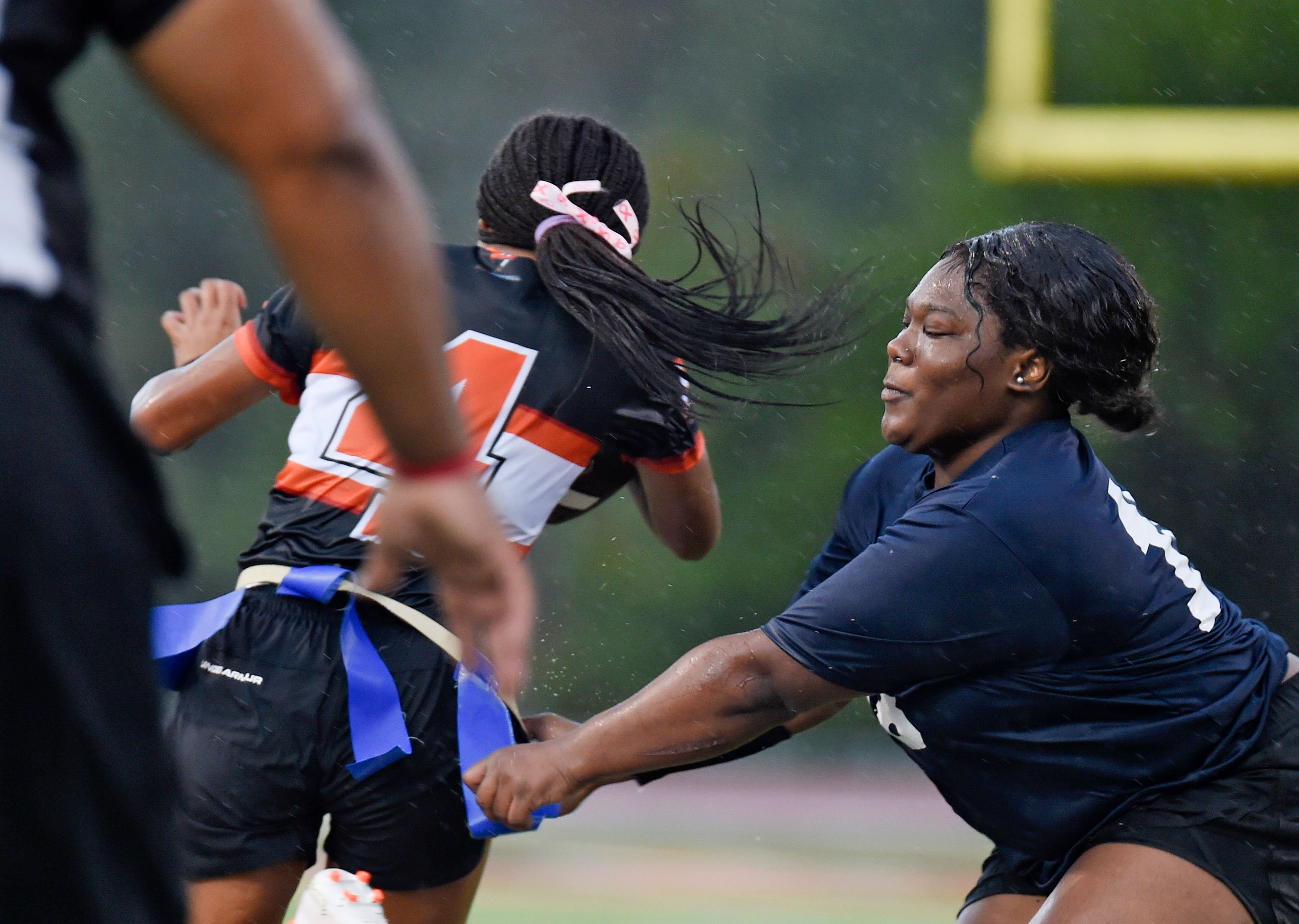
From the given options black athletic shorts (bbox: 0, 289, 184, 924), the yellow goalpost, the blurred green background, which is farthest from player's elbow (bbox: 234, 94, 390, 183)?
the blurred green background

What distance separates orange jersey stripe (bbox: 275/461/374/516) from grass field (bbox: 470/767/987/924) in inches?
118

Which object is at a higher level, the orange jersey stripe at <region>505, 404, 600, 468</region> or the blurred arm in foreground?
the blurred arm in foreground

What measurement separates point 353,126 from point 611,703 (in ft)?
26.1

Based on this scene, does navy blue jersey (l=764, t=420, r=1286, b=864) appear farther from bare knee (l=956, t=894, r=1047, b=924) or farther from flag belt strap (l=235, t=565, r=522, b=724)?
flag belt strap (l=235, t=565, r=522, b=724)

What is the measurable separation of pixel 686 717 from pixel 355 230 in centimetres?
151

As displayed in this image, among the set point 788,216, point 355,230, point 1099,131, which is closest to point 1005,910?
point 355,230

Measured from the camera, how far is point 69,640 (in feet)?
3.43

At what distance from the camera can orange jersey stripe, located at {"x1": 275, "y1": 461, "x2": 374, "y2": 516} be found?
260 centimetres

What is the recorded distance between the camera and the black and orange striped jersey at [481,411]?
2607 millimetres

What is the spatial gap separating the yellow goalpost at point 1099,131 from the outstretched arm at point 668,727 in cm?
458

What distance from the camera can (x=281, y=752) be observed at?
252 centimetres

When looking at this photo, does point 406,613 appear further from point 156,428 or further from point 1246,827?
point 1246,827

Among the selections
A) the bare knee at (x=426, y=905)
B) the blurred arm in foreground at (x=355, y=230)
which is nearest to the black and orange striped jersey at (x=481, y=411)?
the bare knee at (x=426, y=905)

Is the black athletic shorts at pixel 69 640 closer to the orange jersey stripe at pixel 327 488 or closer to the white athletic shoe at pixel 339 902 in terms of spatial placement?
the white athletic shoe at pixel 339 902
